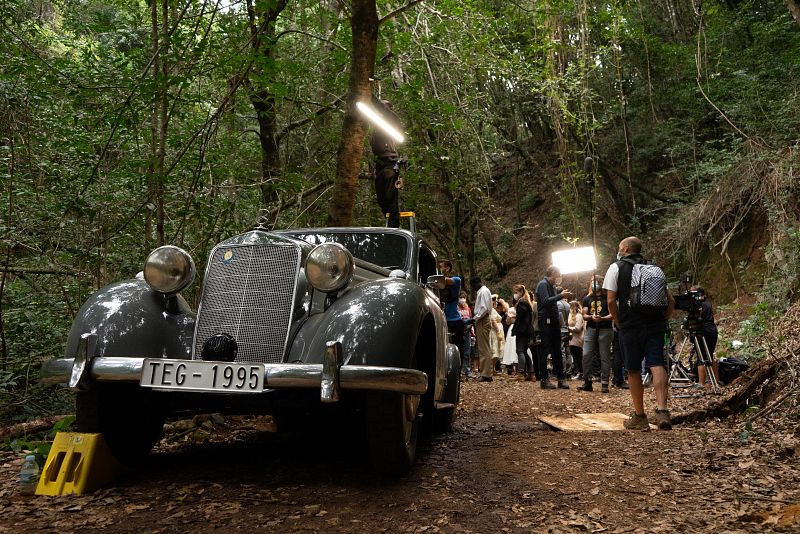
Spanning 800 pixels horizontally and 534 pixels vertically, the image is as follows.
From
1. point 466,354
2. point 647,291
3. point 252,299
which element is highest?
point 466,354

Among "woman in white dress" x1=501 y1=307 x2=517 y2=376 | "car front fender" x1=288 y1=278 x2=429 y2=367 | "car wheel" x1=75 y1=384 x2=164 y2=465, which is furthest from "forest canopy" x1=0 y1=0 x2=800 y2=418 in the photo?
"car front fender" x1=288 y1=278 x2=429 y2=367

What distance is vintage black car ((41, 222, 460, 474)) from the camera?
3311mm

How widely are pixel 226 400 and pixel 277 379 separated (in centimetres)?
56

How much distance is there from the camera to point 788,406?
4.84 meters

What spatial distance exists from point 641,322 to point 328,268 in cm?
320

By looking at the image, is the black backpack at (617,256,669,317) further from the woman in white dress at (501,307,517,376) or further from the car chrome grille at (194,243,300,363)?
the woman in white dress at (501,307,517,376)

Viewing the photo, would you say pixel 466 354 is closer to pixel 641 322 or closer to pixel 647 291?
pixel 641 322

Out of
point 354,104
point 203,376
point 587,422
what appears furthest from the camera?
point 354,104

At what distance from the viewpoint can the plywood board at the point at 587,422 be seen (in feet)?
18.1

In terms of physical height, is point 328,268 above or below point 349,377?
above

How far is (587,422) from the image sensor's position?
5.87 m

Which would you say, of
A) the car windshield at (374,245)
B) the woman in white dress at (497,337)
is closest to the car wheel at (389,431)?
the car windshield at (374,245)

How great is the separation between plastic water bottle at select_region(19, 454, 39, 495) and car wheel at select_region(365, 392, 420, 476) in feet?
6.13

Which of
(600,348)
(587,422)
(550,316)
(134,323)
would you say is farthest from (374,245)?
(600,348)
